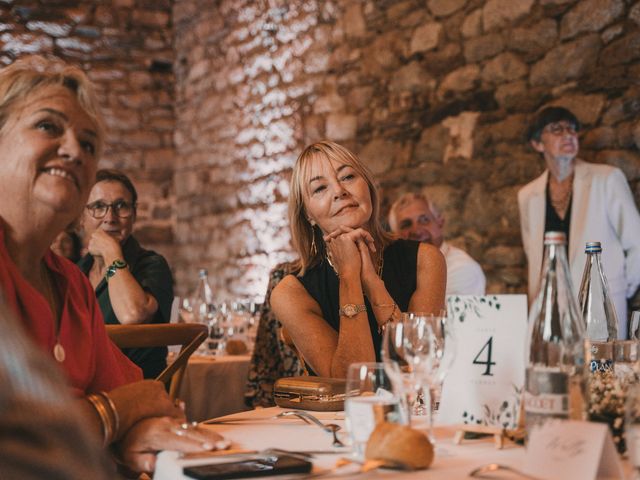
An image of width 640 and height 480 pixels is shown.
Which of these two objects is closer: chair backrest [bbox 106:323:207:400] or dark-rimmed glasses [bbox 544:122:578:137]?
chair backrest [bbox 106:323:207:400]

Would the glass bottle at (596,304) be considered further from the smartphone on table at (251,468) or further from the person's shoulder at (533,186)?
the person's shoulder at (533,186)

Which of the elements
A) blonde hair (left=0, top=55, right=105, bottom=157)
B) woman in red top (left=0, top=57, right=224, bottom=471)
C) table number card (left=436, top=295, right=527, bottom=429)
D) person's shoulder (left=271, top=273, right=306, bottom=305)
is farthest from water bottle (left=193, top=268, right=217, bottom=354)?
table number card (left=436, top=295, right=527, bottom=429)

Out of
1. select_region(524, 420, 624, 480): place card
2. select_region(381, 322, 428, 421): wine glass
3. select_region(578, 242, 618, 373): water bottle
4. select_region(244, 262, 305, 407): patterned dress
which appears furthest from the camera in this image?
select_region(244, 262, 305, 407): patterned dress

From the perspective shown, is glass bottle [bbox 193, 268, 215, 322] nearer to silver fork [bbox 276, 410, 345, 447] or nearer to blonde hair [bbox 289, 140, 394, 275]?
blonde hair [bbox 289, 140, 394, 275]

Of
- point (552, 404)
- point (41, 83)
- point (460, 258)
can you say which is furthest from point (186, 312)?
point (552, 404)

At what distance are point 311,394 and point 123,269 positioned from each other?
1.72 meters

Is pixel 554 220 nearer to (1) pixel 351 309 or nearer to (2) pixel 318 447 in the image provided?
(1) pixel 351 309

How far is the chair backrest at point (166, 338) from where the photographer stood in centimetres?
211

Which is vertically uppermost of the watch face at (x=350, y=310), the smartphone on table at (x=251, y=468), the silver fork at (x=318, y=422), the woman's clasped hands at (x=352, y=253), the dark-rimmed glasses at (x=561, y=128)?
the dark-rimmed glasses at (x=561, y=128)

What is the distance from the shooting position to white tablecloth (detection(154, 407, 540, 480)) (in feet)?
3.44

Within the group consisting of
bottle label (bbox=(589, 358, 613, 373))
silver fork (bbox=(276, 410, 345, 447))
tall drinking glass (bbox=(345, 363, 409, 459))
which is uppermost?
bottle label (bbox=(589, 358, 613, 373))

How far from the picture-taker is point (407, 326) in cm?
126

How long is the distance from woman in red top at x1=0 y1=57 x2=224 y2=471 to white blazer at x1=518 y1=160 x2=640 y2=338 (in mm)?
3066

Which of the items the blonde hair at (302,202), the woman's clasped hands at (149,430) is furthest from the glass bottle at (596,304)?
the woman's clasped hands at (149,430)
